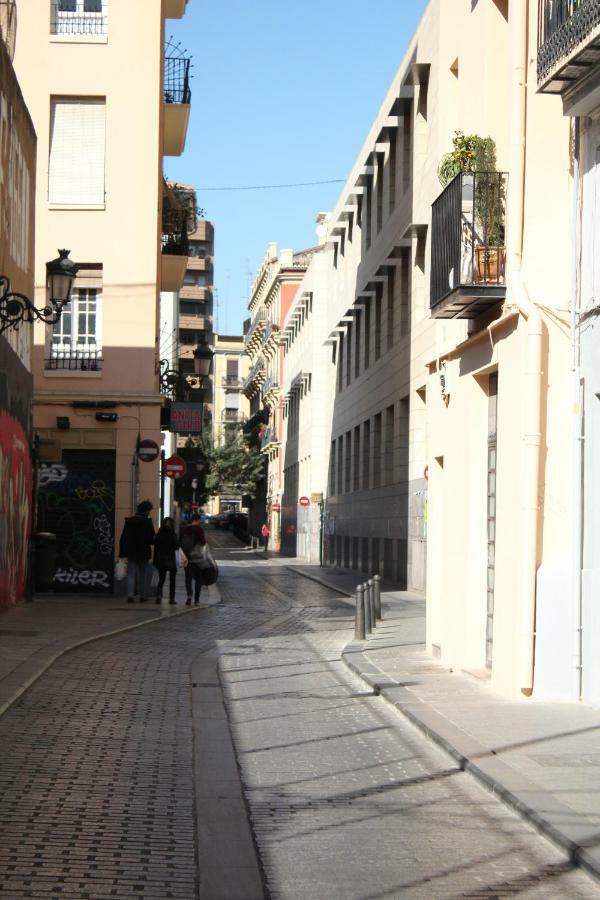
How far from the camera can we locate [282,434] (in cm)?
8138

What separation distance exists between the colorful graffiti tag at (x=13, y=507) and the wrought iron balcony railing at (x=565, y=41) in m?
11.5

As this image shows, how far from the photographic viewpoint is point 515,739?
1011cm

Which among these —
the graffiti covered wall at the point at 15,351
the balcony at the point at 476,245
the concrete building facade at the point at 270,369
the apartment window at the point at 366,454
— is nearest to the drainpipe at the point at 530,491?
the balcony at the point at 476,245

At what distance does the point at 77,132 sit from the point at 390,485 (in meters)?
13.1

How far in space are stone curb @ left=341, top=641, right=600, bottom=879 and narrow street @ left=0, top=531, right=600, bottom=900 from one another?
0.08 meters

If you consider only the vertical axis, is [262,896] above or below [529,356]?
below

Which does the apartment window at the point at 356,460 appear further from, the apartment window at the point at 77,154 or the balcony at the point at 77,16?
the balcony at the point at 77,16

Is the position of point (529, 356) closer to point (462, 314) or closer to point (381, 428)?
point (462, 314)

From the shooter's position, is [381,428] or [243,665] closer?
[243,665]

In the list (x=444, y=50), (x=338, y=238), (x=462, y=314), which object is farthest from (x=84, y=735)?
(x=338, y=238)

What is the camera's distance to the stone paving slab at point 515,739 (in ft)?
24.7

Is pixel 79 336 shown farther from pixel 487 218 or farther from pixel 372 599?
pixel 487 218

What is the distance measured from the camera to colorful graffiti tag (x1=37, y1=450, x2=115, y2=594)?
89.6 ft

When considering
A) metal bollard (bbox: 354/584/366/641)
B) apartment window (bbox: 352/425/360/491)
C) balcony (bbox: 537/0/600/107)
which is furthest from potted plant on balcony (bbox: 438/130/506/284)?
apartment window (bbox: 352/425/360/491)
